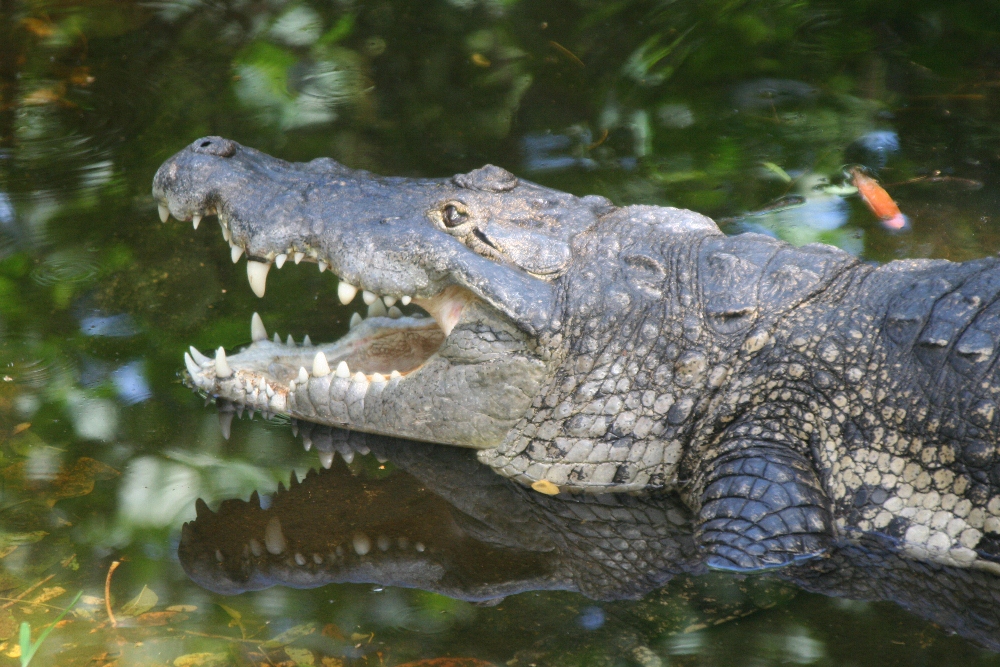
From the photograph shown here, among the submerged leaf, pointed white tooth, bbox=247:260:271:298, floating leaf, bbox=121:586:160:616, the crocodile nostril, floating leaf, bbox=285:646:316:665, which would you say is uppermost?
the crocodile nostril

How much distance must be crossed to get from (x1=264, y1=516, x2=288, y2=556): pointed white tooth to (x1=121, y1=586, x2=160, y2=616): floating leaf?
42 cm

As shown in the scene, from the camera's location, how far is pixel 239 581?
3307 mm

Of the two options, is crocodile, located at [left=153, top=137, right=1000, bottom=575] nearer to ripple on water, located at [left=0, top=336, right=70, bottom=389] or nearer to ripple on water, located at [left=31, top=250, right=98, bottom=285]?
ripple on water, located at [left=0, top=336, right=70, bottom=389]

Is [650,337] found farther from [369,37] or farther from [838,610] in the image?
[369,37]

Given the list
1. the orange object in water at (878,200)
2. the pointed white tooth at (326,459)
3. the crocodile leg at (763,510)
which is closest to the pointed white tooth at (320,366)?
the pointed white tooth at (326,459)

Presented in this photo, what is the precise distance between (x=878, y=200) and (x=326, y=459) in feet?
10.9

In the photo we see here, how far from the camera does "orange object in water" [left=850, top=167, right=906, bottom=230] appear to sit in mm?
5219

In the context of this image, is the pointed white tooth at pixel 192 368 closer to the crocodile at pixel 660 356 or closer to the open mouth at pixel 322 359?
the open mouth at pixel 322 359

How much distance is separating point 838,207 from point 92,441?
3932 mm

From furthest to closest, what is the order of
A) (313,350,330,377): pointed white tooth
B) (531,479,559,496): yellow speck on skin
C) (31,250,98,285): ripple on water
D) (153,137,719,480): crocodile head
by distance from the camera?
(31,250,98,285): ripple on water, (313,350,330,377): pointed white tooth, (531,479,559,496): yellow speck on skin, (153,137,719,480): crocodile head

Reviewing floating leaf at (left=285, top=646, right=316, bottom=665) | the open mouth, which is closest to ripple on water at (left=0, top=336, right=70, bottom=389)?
the open mouth

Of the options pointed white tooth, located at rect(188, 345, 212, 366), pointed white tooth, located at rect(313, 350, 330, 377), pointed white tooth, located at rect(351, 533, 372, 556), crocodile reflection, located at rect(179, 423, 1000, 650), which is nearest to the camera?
crocodile reflection, located at rect(179, 423, 1000, 650)

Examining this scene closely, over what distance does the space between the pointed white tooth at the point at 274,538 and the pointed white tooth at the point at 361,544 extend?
245 millimetres

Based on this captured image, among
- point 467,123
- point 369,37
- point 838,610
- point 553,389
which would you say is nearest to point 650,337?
point 553,389
